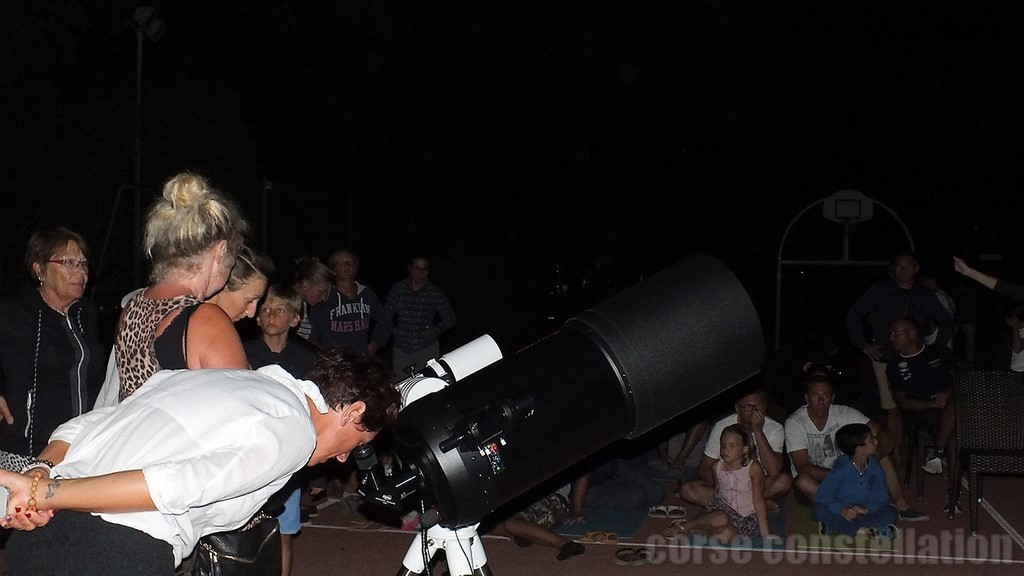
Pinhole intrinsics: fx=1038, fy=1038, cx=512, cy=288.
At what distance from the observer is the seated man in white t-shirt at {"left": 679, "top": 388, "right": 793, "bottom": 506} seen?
5910mm

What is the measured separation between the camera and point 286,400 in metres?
1.93

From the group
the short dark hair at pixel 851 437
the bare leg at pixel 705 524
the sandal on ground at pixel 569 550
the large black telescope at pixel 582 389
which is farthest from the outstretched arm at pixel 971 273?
the large black telescope at pixel 582 389

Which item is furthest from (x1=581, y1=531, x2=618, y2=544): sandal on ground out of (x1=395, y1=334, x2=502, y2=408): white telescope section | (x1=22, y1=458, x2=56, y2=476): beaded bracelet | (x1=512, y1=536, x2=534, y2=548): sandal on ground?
(x1=22, y1=458, x2=56, y2=476): beaded bracelet

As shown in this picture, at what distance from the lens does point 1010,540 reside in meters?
5.58

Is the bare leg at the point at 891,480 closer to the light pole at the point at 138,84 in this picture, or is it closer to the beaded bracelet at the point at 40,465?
the beaded bracelet at the point at 40,465

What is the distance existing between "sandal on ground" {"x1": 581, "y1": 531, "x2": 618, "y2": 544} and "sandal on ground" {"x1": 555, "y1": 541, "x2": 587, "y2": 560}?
236 millimetres

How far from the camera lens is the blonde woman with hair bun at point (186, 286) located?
2.40 m

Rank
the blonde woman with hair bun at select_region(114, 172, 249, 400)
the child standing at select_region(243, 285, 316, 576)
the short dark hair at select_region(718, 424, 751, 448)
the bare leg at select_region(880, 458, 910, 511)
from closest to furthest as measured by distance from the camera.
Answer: the blonde woman with hair bun at select_region(114, 172, 249, 400) → the child standing at select_region(243, 285, 316, 576) → the short dark hair at select_region(718, 424, 751, 448) → the bare leg at select_region(880, 458, 910, 511)

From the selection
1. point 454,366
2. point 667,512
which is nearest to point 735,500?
point 667,512

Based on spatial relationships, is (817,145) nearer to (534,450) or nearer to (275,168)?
(275,168)

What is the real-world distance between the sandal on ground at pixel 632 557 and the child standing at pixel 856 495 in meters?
1.09

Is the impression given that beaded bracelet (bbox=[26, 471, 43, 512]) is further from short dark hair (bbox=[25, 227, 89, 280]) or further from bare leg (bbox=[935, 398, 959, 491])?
bare leg (bbox=[935, 398, 959, 491])

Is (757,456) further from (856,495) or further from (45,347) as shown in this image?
(45,347)

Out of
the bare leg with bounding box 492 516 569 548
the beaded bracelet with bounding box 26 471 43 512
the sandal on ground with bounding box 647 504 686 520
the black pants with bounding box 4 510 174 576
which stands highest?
the beaded bracelet with bounding box 26 471 43 512
